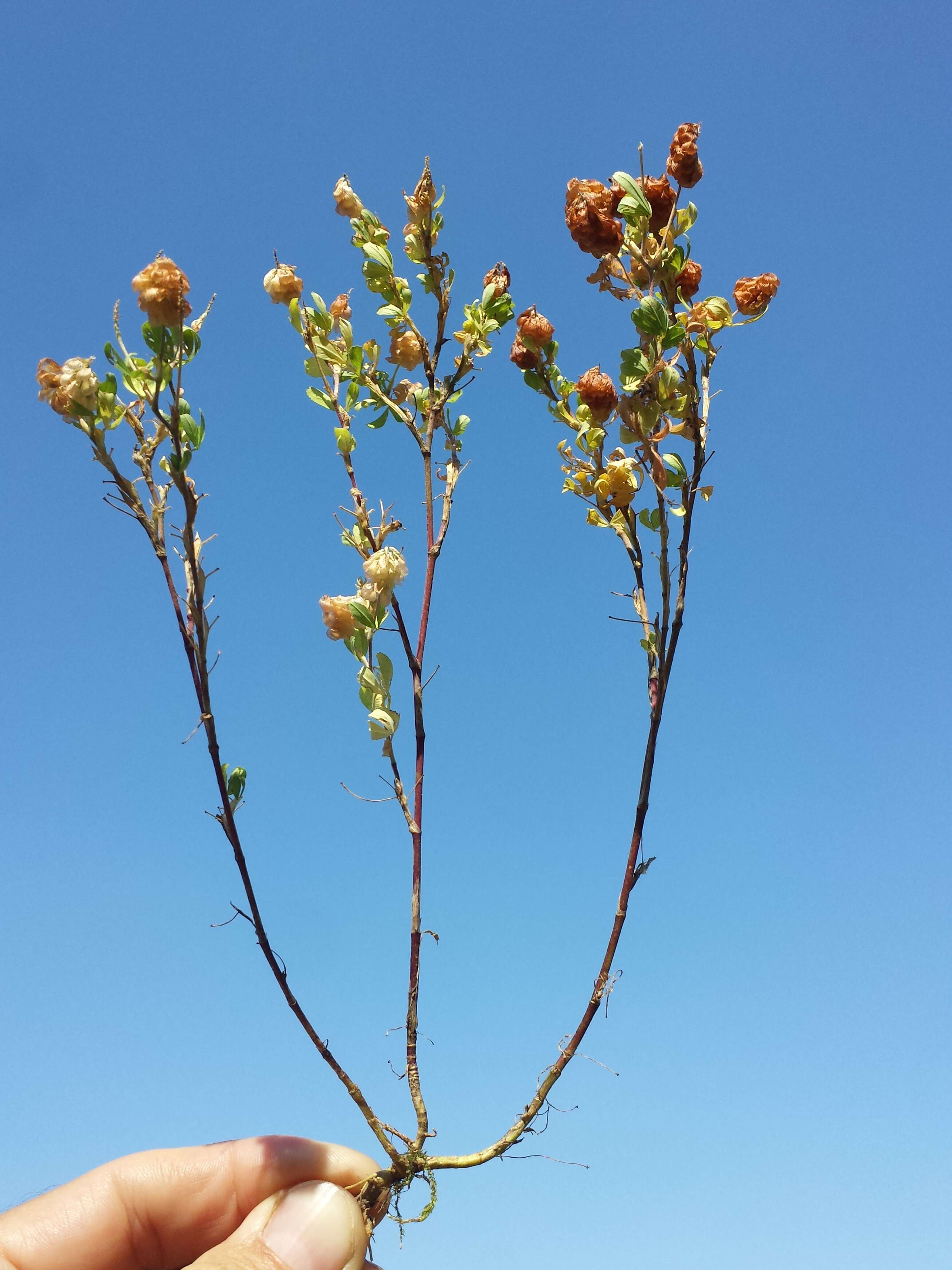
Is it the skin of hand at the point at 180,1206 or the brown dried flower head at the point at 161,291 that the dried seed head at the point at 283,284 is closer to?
the brown dried flower head at the point at 161,291

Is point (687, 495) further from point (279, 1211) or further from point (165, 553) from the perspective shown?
point (279, 1211)

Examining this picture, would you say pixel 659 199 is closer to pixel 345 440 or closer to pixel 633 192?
Answer: pixel 633 192

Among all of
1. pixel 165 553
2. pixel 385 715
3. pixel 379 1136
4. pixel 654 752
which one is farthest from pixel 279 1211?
pixel 165 553

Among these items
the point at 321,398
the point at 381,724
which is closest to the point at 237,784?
the point at 381,724

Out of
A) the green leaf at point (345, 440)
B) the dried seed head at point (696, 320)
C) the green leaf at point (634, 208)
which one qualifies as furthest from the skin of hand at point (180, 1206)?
the green leaf at point (634, 208)

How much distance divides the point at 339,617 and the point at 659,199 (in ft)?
3.22

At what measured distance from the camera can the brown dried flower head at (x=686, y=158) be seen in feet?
4.79

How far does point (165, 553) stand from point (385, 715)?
477mm

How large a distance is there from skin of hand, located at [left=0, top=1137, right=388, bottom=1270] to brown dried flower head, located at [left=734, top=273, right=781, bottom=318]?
1.84 meters

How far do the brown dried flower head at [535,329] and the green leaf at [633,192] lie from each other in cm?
26

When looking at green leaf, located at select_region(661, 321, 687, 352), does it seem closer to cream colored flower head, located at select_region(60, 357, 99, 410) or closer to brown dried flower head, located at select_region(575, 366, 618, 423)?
brown dried flower head, located at select_region(575, 366, 618, 423)

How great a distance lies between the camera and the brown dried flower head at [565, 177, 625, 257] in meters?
1.44

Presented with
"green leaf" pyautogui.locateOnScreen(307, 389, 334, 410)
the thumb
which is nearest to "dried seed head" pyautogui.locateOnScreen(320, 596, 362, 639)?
"green leaf" pyautogui.locateOnScreen(307, 389, 334, 410)

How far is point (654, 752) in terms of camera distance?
1.38 meters
